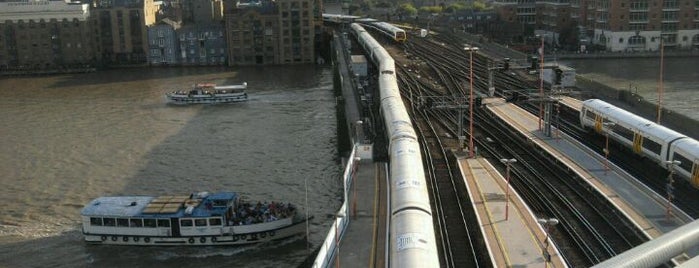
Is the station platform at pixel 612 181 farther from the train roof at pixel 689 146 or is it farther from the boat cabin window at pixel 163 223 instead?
the boat cabin window at pixel 163 223

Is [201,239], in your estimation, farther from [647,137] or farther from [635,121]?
[635,121]

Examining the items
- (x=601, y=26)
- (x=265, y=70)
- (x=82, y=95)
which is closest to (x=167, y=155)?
(x=82, y=95)

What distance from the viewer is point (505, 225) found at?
14.7m

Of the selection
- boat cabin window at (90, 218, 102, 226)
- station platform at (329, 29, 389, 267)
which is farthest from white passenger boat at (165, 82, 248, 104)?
boat cabin window at (90, 218, 102, 226)

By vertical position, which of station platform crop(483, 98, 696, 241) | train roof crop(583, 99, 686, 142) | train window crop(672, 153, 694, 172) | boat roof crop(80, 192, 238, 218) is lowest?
boat roof crop(80, 192, 238, 218)

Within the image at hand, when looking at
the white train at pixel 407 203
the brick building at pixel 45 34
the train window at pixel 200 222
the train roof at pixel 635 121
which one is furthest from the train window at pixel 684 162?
the brick building at pixel 45 34

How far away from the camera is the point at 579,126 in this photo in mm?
24750

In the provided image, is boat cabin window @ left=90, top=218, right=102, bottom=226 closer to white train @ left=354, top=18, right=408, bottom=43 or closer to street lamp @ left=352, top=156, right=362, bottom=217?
street lamp @ left=352, top=156, right=362, bottom=217

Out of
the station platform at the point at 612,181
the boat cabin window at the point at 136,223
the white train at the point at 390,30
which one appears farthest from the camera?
the white train at the point at 390,30

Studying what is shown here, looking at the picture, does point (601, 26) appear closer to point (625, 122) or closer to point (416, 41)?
point (416, 41)

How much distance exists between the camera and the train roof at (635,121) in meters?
18.3

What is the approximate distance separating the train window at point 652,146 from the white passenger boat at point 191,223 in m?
8.90

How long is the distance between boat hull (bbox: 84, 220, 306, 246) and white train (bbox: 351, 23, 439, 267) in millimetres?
3451

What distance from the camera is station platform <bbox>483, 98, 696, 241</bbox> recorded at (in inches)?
581
